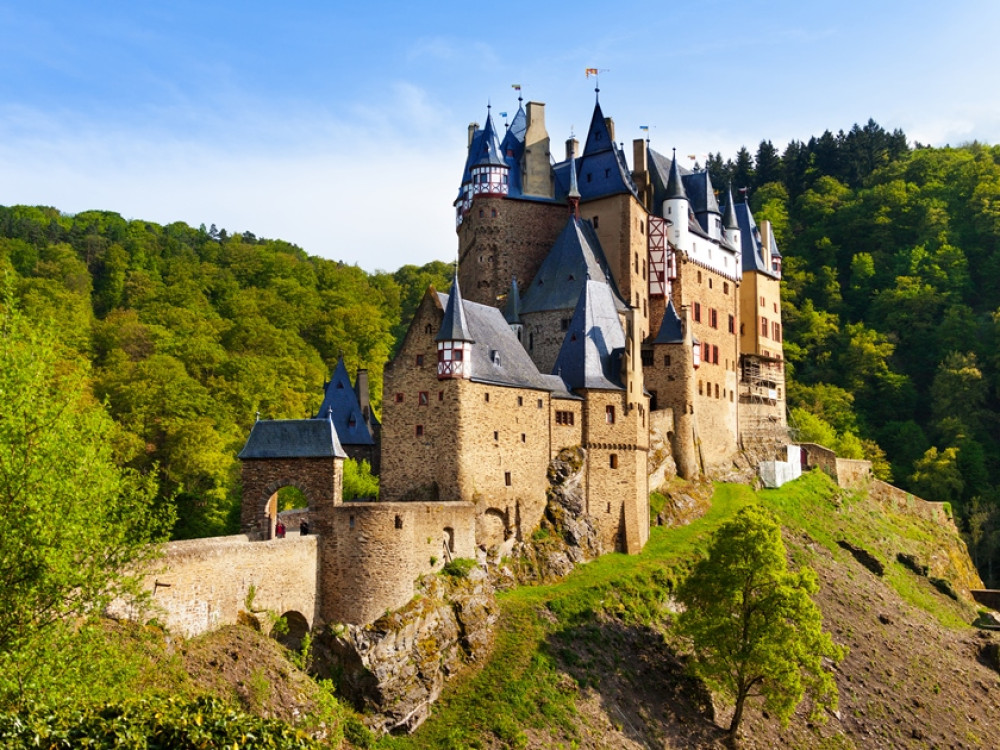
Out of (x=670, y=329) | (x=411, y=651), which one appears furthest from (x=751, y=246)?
(x=411, y=651)

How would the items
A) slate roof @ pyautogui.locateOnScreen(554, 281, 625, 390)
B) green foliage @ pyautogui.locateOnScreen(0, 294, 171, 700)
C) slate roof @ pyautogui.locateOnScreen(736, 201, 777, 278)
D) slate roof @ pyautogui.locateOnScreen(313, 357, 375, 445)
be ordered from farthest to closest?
slate roof @ pyautogui.locateOnScreen(736, 201, 777, 278)
slate roof @ pyautogui.locateOnScreen(313, 357, 375, 445)
slate roof @ pyautogui.locateOnScreen(554, 281, 625, 390)
green foliage @ pyautogui.locateOnScreen(0, 294, 171, 700)

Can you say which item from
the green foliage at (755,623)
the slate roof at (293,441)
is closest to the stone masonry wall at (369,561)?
the slate roof at (293,441)

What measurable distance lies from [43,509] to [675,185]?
4527 centimetres

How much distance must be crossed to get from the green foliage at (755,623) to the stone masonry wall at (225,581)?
45.8 ft

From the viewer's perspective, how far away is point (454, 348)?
3878 cm

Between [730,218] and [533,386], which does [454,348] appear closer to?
[533,386]

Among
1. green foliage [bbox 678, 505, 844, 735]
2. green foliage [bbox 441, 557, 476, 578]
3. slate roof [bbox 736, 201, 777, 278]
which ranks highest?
slate roof [bbox 736, 201, 777, 278]

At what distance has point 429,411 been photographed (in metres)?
39.1

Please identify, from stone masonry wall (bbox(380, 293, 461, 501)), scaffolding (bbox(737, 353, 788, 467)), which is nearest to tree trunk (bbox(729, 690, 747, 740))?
stone masonry wall (bbox(380, 293, 461, 501))

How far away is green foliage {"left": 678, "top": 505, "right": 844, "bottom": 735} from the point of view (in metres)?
36.4

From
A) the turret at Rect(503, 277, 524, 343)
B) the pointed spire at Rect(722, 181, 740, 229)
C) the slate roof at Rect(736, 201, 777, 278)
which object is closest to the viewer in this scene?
the turret at Rect(503, 277, 524, 343)

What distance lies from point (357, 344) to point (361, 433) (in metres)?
27.5

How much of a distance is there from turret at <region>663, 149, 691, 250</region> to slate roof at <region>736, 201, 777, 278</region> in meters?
9.33

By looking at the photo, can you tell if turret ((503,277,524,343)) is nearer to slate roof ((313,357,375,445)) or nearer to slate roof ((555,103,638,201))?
slate roof ((555,103,638,201))
